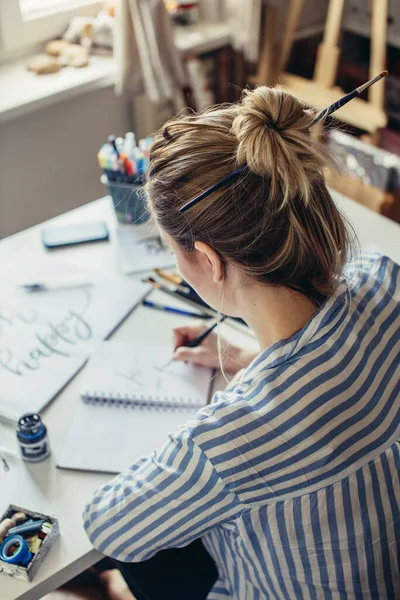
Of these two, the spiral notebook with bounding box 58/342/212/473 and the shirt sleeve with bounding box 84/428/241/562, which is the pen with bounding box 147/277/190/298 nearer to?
the spiral notebook with bounding box 58/342/212/473

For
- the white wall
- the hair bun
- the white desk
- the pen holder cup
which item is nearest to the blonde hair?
the hair bun

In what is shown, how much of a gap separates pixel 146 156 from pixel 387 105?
1.29 metres

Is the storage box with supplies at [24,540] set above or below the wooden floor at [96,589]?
above

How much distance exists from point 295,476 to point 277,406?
0.08m

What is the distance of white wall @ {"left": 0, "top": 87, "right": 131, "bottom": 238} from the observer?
186cm

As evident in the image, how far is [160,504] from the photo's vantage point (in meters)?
0.83

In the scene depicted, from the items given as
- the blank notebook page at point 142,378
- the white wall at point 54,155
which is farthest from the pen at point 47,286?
Result: the white wall at point 54,155

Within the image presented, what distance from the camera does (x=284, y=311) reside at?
862mm

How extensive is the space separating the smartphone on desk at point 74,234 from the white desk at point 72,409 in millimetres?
16

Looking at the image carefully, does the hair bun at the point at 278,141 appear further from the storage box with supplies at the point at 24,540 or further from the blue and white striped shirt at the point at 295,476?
the storage box with supplies at the point at 24,540

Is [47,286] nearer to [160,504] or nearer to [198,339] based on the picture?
[198,339]

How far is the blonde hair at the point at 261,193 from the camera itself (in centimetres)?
79

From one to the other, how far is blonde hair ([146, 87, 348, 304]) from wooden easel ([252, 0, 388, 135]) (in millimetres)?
1258

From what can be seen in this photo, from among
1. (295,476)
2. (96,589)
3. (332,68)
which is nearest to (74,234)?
(96,589)
